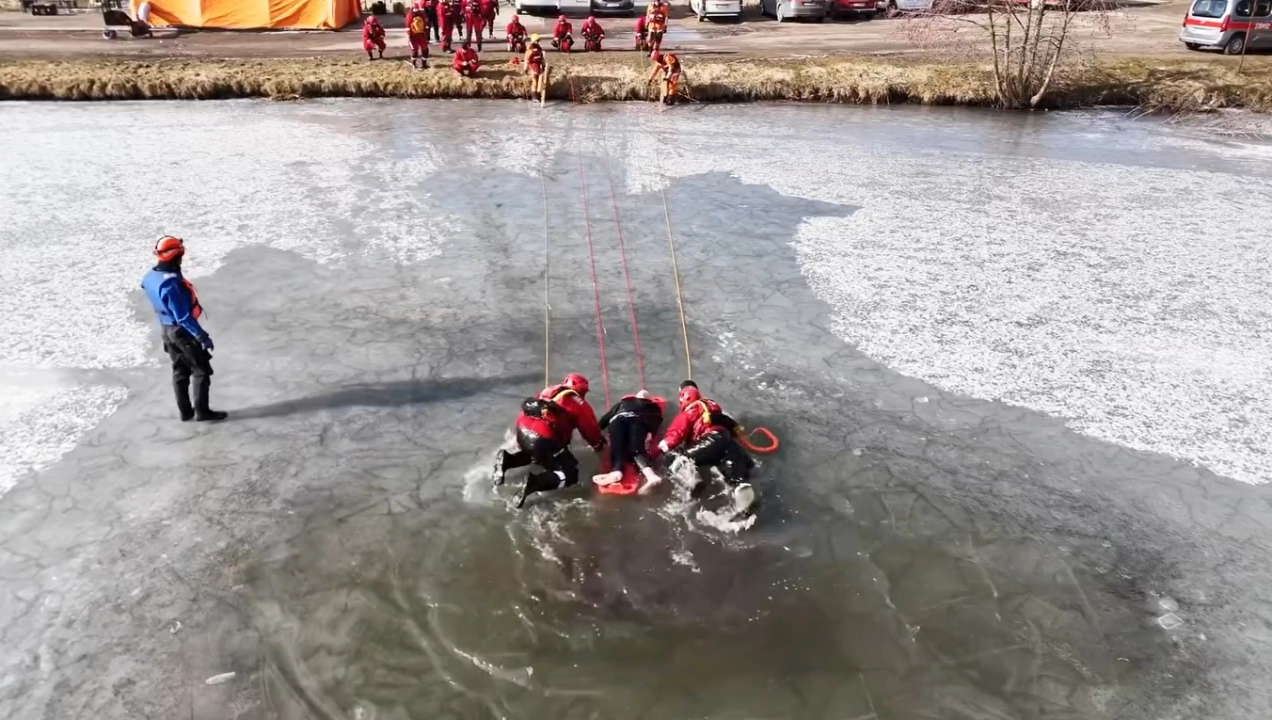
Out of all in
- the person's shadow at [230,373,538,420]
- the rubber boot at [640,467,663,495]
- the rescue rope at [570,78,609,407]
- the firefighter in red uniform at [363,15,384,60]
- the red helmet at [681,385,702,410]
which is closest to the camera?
the rubber boot at [640,467,663,495]

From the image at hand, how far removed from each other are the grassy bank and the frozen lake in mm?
5724

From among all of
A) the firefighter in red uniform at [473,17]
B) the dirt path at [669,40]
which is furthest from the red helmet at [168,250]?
the dirt path at [669,40]

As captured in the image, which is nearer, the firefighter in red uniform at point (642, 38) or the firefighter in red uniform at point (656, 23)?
the firefighter in red uniform at point (656, 23)

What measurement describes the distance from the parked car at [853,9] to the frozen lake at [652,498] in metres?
15.6

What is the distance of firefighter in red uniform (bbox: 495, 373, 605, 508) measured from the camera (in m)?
5.39

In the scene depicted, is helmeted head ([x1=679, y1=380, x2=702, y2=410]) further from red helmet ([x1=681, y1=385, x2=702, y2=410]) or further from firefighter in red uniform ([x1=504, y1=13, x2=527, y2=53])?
firefighter in red uniform ([x1=504, y1=13, x2=527, y2=53])

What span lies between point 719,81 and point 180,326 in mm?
13960

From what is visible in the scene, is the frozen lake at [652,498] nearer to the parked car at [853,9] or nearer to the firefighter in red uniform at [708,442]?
the firefighter in red uniform at [708,442]

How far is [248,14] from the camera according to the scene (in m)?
22.3

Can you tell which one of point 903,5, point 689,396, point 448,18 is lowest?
point 689,396

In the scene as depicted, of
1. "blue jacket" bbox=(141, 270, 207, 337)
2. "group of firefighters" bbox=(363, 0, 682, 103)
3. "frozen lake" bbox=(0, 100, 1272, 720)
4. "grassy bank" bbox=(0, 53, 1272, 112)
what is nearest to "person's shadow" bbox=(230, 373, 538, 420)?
"frozen lake" bbox=(0, 100, 1272, 720)

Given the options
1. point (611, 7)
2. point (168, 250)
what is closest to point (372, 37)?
point (611, 7)

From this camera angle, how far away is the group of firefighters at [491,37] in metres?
16.8

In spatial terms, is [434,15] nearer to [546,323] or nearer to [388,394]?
[546,323]
